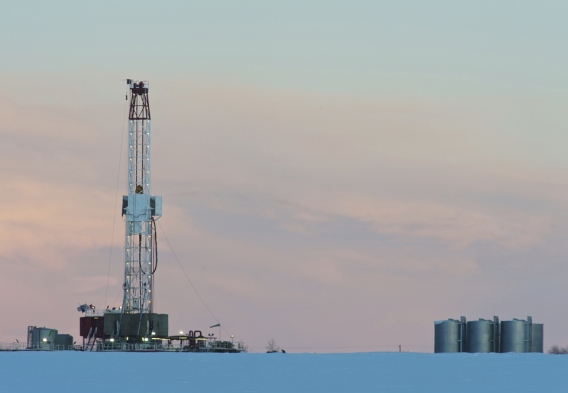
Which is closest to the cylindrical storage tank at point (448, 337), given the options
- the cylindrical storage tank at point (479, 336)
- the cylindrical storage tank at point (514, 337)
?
the cylindrical storage tank at point (479, 336)

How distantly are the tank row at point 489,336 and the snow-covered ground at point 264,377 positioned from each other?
2604mm

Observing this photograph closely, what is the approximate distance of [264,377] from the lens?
163125 millimetres

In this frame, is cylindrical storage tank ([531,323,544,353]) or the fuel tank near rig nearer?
cylindrical storage tank ([531,323,544,353])

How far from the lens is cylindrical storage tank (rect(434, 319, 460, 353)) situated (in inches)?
5650

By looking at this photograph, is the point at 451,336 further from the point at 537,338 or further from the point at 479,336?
the point at 537,338

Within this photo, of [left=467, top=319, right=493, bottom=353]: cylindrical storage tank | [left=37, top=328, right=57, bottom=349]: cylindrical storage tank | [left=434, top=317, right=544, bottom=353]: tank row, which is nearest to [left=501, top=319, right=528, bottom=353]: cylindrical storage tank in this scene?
[left=434, top=317, right=544, bottom=353]: tank row

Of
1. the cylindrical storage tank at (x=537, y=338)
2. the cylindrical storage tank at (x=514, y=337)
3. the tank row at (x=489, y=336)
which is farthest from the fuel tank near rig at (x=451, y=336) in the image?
the cylindrical storage tank at (x=537, y=338)

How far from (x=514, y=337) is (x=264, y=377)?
38.1 m

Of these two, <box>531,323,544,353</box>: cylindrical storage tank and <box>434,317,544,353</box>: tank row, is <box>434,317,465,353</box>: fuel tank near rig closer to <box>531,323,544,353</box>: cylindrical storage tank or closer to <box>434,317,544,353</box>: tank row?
<box>434,317,544,353</box>: tank row

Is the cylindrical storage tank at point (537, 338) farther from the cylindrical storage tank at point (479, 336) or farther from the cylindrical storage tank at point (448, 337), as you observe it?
the cylindrical storage tank at point (448, 337)

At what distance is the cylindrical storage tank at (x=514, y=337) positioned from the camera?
142m

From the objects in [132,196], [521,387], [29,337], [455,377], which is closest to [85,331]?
[29,337]

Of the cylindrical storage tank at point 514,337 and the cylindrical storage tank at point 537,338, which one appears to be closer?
the cylindrical storage tank at point 514,337

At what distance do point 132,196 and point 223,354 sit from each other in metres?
27.9
